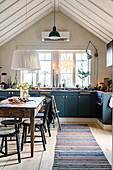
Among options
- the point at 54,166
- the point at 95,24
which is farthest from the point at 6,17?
the point at 54,166

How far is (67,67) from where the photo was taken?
306 inches

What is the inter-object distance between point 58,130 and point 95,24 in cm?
323

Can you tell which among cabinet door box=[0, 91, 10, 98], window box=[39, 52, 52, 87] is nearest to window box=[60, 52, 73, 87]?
window box=[39, 52, 52, 87]

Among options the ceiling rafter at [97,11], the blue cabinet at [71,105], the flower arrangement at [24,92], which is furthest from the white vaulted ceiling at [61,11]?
the blue cabinet at [71,105]

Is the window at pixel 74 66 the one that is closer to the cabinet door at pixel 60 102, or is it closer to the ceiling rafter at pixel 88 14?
the cabinet door at pixel 60 102

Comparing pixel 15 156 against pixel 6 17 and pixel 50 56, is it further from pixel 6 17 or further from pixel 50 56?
pixel 50 56

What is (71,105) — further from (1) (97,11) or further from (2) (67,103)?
(1) (97,11)

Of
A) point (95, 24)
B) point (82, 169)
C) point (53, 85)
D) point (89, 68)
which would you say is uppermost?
point (95, 24)

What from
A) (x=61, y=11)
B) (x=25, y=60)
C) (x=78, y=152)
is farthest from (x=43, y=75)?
(x=78, y=152)

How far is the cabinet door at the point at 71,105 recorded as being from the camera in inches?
272

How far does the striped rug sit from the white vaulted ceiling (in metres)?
2.97

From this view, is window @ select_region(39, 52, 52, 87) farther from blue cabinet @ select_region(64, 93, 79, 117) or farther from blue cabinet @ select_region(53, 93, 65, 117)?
blue cabinet @ select_region(64, 93, 79, 117)

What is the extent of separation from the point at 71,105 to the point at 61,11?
3190 mm

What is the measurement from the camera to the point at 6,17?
5.84m
